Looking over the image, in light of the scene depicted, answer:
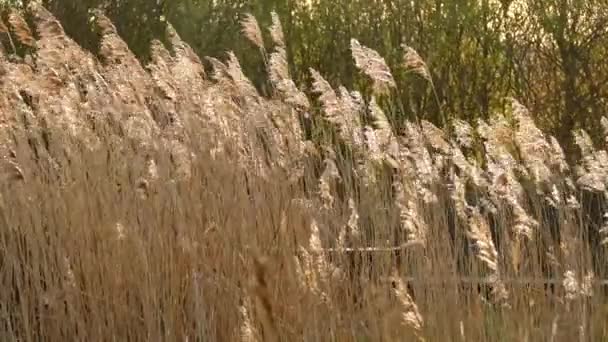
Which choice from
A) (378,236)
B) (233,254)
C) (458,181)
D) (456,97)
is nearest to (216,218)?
(233,254)

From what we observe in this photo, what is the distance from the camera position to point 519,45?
8.05m

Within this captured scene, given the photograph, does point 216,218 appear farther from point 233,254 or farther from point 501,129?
point 501,129

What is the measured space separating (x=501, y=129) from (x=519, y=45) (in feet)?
12.8

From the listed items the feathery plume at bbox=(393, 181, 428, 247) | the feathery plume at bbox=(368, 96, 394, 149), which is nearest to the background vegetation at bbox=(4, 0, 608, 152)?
the feathery plume at bbox=(368, 96, 394, 149)

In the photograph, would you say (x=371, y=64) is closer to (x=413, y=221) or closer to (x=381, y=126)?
(x=381, y=126)

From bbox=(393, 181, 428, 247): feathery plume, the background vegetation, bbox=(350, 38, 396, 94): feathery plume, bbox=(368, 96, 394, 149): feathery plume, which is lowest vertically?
bbox=(393, 181, 428, 247): feathery plume

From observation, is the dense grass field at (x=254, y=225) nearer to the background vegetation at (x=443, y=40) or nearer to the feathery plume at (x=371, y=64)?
the feathery plume at (x=371, y=64)

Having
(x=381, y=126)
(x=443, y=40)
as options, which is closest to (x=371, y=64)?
(x=381, y=126)

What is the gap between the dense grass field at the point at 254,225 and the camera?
13.0ft

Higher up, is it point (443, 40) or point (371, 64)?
point (443, 40)

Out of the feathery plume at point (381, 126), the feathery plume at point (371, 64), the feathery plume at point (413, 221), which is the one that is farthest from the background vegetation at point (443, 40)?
the feathery plume at point (413, 221)

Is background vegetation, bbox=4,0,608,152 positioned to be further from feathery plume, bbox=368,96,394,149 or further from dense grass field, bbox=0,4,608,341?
feathery plume, bbox=368,96,394,149

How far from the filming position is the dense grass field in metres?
3.97

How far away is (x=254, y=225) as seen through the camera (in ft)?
14.8
